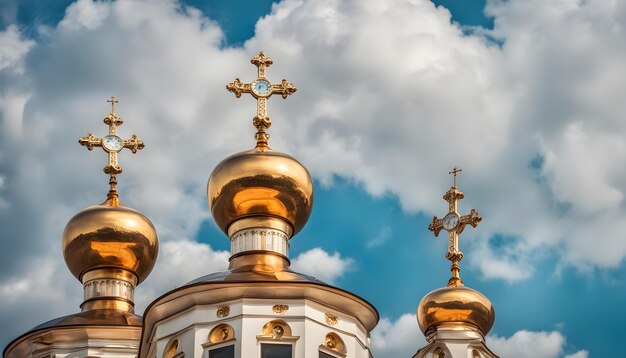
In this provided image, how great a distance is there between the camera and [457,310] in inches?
1345

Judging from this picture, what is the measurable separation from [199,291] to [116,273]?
6.06m

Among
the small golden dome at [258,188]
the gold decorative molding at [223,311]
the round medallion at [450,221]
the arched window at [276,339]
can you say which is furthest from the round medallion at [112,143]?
the arched window at [276,339]

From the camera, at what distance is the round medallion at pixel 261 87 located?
32.2 metres

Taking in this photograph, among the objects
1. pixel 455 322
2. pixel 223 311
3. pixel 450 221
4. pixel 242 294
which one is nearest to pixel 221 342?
pixel 223 311

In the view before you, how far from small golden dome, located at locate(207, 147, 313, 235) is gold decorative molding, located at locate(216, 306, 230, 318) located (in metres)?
2.72

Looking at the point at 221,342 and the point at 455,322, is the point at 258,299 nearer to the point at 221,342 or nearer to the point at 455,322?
the point at 221,342

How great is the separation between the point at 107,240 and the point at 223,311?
6.23 meters

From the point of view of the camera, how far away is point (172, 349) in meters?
28.3

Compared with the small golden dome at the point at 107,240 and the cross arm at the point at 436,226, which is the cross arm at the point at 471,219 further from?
the small golden dome at the point at 107,240

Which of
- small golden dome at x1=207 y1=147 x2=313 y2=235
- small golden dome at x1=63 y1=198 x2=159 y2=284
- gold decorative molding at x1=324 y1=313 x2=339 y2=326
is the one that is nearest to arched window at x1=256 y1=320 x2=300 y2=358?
gold decorative molding at x1=324 y1=313 x2=339 y2=326

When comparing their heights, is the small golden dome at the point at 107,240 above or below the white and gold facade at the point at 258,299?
above

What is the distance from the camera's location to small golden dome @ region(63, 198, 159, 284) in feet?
110

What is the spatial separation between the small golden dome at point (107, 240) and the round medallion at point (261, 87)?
11.7ft

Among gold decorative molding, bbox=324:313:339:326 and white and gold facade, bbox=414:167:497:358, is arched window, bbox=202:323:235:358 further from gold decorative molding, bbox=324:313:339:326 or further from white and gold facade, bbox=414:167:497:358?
white and gold facade, bbox=414:167:497:358
